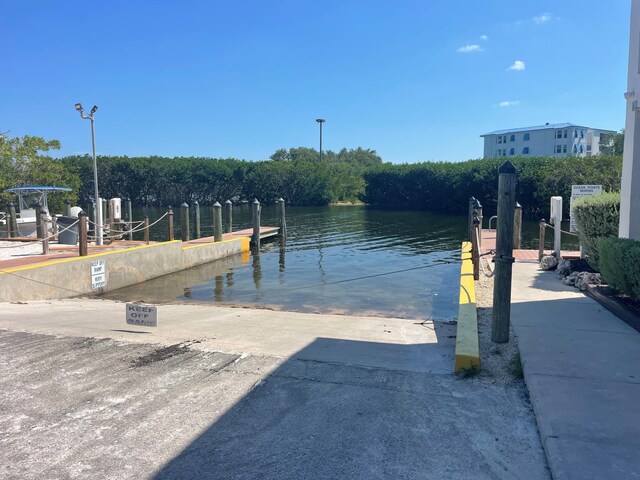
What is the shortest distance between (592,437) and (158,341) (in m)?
4.42

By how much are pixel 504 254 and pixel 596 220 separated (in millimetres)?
5030

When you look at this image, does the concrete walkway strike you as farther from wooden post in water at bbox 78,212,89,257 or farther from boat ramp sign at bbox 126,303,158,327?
wooden post in water at bbox 78,212,89,257

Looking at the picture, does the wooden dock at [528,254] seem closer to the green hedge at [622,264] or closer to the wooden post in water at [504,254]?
the green hedge at [622,264]

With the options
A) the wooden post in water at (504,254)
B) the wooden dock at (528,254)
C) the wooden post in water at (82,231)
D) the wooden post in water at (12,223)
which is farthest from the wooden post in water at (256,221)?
the wooden post in water at (504,254)

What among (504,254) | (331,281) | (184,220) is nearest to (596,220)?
(504,254)

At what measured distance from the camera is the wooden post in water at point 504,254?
538cm

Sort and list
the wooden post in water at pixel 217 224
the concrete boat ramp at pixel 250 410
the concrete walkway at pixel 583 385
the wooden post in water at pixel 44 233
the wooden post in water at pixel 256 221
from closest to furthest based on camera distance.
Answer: the concrete walkway at pixel 583 385
the concrete boat ramp at pixel 250 410
the wooden post in water at pixel 44 233
the wooden post in water at pixel 217 224
the wooden post in water at pixel 256 221

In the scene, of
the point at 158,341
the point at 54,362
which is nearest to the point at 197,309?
the point at 158,341

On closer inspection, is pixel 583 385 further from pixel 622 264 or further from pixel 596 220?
pixel 596 220

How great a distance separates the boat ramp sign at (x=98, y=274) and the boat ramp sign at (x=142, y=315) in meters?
5.76

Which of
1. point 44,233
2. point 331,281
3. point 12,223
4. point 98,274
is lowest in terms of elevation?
point 331,281

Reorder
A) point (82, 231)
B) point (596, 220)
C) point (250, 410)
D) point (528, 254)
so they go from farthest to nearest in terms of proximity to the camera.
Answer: point (528, 254) → point (82, 231) → point (596, 220) → point (250, 410)

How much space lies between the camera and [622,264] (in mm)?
6473

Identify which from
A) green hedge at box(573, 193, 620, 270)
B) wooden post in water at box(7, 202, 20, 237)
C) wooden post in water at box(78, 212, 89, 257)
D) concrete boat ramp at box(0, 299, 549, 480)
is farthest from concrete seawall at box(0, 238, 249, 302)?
green hedge at box(573, 193, 620, 270)
